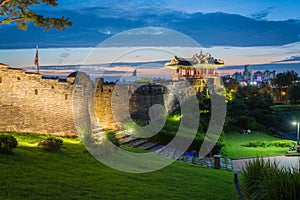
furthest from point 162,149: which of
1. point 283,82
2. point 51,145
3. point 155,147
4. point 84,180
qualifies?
point 283,82

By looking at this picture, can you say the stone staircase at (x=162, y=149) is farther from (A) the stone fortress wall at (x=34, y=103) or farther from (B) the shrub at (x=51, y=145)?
(B) the shrub at (x=51, y=145)

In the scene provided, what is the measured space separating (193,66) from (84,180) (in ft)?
103

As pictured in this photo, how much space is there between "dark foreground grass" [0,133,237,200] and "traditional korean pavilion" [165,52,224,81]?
26572 mm

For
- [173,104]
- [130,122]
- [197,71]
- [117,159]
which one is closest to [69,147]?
[117,159]

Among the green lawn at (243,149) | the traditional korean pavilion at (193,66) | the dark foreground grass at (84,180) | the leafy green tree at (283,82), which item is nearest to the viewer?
the dark foreground grass at (84,180)

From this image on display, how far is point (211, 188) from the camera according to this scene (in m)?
9.52

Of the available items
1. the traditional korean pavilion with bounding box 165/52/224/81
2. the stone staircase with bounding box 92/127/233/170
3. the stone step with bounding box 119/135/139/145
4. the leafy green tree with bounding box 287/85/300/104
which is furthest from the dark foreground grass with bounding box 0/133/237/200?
the leafy green tree with bounding box 287/85/300/104

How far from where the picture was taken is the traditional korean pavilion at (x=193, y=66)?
3717 cm

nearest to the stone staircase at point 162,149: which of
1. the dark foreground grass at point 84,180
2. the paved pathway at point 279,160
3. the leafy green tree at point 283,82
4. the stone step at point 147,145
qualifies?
the stone step at point 147,145

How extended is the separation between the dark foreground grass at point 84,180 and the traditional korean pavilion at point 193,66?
26572 mm

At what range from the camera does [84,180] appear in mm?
8141

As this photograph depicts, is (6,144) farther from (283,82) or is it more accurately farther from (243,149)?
(283,82)

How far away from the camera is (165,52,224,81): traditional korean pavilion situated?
122ft

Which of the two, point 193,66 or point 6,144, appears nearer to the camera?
point 6,144
